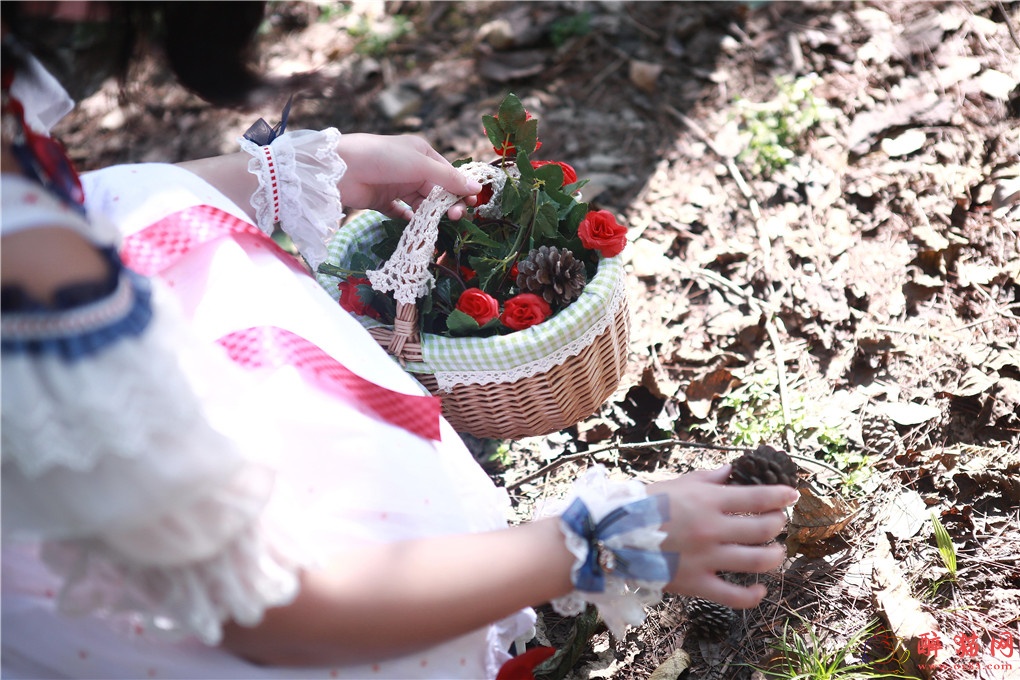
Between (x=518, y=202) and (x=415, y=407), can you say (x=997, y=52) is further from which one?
(x=415, y=407)

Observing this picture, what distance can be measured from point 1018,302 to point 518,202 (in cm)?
114

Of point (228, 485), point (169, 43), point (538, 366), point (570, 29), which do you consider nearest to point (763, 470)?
point (538, 366)

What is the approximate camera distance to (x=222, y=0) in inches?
41.8

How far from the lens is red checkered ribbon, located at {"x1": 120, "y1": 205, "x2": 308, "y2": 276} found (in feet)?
3.70

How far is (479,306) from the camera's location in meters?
1.43

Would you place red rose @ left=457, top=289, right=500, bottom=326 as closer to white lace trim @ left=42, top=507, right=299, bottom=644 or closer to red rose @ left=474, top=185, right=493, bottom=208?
red rose @ left=474, top=185, right=493, bottom=208

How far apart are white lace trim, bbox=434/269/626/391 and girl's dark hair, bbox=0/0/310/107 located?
1.84 ft

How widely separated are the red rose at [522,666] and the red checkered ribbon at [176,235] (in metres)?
0.74

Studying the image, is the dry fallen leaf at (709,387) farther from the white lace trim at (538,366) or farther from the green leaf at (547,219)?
the green leaf at (547,219)

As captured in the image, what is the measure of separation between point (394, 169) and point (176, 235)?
1.61ft

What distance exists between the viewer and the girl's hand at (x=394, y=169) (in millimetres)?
1518

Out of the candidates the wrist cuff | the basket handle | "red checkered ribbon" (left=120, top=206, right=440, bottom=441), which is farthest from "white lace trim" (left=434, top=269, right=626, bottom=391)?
the wrist cuff

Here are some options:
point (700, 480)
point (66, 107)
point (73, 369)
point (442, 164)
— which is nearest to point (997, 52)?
point (442, 164)

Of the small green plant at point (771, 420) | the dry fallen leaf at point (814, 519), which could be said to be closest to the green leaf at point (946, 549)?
the dry fallen leaf at point (814, 519)
